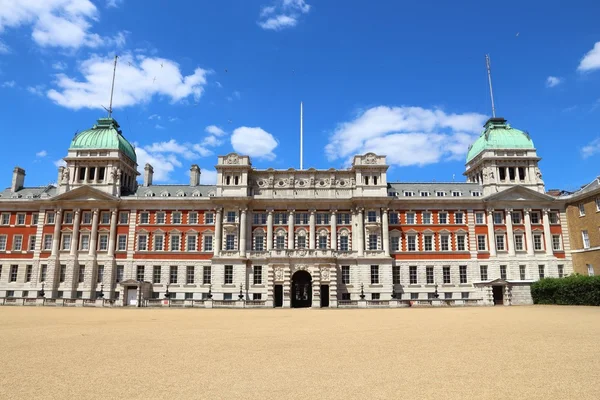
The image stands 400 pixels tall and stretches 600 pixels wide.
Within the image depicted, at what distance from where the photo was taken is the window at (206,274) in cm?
5809

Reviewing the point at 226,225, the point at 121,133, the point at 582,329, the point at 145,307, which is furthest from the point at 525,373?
the point at 121,133

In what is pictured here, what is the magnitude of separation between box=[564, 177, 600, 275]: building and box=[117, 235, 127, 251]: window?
199 feet

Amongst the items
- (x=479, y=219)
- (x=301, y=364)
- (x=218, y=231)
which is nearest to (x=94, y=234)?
(x=218, y=231)

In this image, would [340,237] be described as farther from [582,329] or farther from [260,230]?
[582,329]

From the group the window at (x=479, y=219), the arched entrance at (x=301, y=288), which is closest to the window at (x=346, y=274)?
the arched entrance at (x=301, y=288)

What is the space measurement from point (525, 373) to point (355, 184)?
47563 millimetres

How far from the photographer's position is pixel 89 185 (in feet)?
198

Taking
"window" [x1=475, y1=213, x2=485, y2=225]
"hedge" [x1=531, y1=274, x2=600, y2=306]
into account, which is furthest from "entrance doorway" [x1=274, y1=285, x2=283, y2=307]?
"hedge" [x1=531, y1=274, x2=600, y2=306]

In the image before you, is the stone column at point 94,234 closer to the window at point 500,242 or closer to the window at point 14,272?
the window at point 14,272

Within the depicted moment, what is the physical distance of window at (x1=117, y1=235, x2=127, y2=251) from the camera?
196 feet

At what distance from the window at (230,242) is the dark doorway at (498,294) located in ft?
113

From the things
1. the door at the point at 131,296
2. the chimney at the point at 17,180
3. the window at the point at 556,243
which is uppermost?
the chimney at the point at 17,180

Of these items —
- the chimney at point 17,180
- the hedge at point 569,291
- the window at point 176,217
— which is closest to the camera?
the hedge at point 569,291

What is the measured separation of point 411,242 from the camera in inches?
2329
